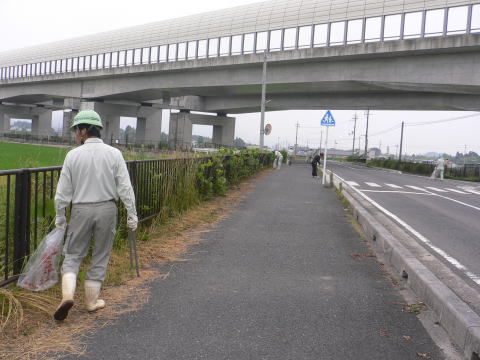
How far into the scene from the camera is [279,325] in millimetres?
3953

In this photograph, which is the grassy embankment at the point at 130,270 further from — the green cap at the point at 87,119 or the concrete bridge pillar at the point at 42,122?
the concrete bridge pillar at the point at 42,122

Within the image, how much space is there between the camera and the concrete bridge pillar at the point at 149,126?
55469 mm

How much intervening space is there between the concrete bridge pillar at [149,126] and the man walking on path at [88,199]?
5179 cm

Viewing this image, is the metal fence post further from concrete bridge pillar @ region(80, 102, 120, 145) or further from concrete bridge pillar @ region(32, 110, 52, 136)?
concrete bridge pillar @ region(32, 110, 52, 136)

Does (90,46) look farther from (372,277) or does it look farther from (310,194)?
(372,277)

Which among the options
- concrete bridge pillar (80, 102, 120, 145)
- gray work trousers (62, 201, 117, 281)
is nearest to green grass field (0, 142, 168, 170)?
gray work trousers (62, 201, 117, 281)

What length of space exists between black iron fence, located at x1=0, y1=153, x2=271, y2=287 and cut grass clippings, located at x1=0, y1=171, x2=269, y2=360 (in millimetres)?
446

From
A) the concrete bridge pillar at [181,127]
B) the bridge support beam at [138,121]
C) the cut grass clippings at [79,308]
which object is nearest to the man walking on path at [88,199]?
the cut grass clippings at [79,308]

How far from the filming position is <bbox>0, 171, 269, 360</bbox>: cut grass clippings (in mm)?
3377

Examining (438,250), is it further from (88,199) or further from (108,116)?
(108,116)

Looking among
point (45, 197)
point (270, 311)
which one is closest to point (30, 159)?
A: point (45, 197)

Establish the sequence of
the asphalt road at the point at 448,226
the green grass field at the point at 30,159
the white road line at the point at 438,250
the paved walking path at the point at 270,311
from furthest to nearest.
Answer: the asphalt road at the point at 448,226 → the green grass field at the point at 30,159 → the white road line at the point at 438,250 → the paved walking path at the point at 270,311

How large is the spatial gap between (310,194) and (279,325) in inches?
437

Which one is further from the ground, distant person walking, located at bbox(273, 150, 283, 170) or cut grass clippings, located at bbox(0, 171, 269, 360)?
distant person walking, located at bbox(273, 150, 283, 170)
